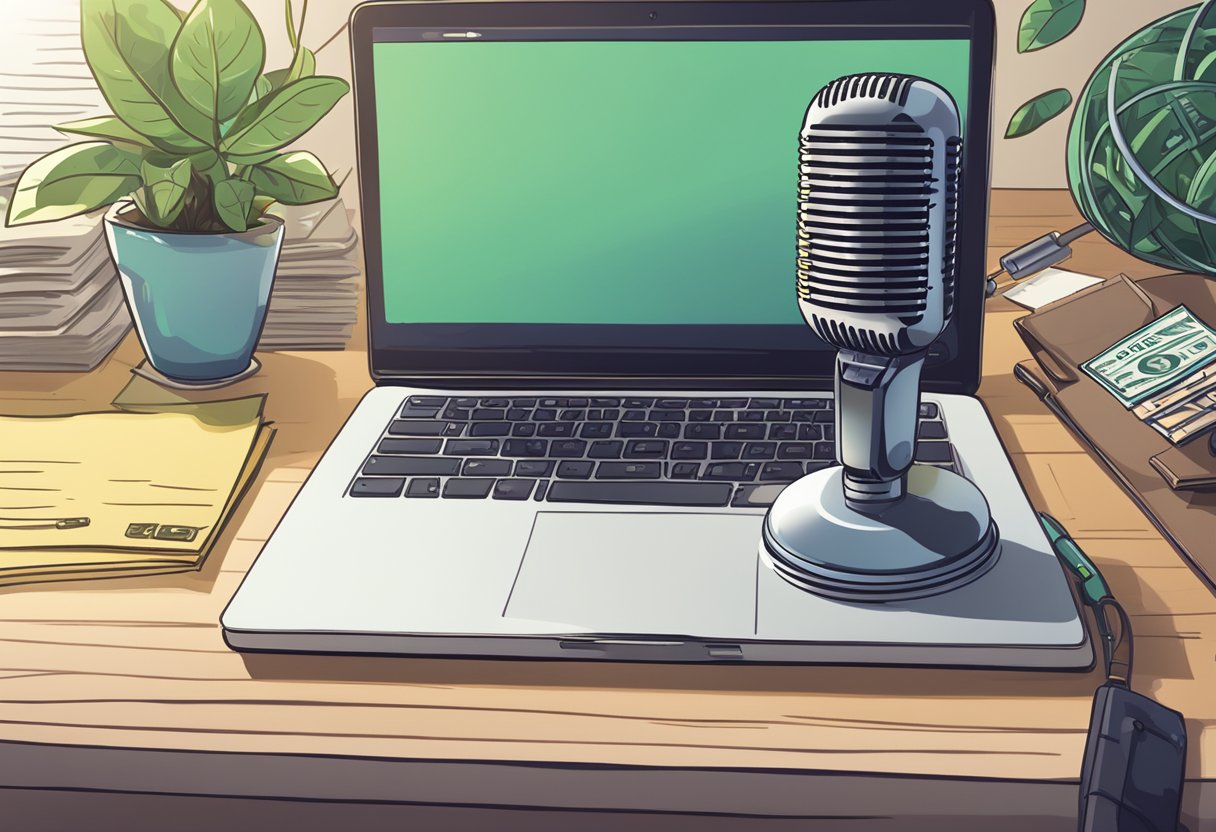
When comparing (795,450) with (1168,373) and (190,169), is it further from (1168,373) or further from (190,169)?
(190,169)

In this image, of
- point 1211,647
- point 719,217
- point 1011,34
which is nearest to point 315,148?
point 719,217

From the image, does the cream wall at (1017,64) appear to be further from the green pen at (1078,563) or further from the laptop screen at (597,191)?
the green pen at (1078,563)

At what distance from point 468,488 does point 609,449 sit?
93 mm

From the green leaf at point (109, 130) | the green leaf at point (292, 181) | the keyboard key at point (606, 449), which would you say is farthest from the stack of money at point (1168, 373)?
the green leaf at point (109, 130)

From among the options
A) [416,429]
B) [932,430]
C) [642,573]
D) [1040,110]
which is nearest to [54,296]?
[416,429]

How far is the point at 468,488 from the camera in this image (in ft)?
1.99

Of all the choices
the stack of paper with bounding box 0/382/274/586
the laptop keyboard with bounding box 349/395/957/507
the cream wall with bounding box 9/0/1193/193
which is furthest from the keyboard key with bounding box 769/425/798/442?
the cream wall with bounding box 9/0/1193/193

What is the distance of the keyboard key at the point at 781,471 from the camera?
61 centimetres

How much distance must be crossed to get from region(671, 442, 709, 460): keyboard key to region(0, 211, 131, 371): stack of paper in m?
0.48

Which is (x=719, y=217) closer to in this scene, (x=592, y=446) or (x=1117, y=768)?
(x=592, y=446)

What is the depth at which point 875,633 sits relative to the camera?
478mm

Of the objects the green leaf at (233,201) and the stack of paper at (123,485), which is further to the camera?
the green leaf at (233,201)

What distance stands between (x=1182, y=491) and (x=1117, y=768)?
0.24 meters

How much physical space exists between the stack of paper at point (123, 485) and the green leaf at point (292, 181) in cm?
15
